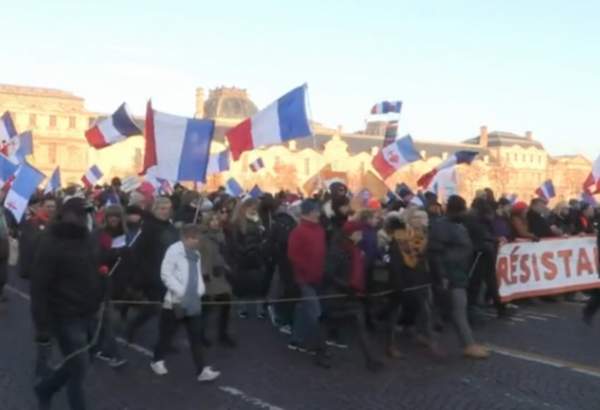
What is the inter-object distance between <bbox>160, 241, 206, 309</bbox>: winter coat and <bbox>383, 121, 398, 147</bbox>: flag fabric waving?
10647mm

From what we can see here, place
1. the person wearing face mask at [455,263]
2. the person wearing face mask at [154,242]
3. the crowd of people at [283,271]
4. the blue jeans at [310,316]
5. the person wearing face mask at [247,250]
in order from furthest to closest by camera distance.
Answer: the person wearing face mask at [247,250], the person wearing face mask at [455,263], the blue jeans at [310,316], the person wearing face mask at [154,242], the crowd of people at [283,271]

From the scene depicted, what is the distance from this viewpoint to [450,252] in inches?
352

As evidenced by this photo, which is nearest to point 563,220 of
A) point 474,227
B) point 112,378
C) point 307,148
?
point 474,227

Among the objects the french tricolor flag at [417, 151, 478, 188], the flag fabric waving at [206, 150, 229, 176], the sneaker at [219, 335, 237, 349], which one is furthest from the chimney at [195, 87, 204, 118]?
the sneaker at [219, 335, 237, 349]

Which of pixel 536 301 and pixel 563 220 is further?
pixel 563 220

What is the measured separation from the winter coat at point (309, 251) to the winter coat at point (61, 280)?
2902 millimetres

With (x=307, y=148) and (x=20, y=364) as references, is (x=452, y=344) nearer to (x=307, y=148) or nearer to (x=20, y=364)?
(x=20, y=364)

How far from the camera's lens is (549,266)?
1238 cm

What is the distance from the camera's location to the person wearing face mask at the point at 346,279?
8266 millimetres

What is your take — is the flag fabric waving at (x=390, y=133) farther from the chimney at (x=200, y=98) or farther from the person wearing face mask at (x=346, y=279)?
the chimney at (x=200, y=98)

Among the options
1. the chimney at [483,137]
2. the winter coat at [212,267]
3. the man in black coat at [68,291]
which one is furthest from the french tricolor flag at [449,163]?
the chimney at [483,137]

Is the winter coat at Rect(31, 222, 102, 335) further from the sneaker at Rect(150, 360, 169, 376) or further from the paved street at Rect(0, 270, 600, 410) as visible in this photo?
the sneaker at Rect(150, 360, 169, 376)

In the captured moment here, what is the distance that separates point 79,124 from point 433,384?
84116 millimetres

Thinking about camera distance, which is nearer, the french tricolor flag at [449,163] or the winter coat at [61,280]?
the winter coat at [61,280]
